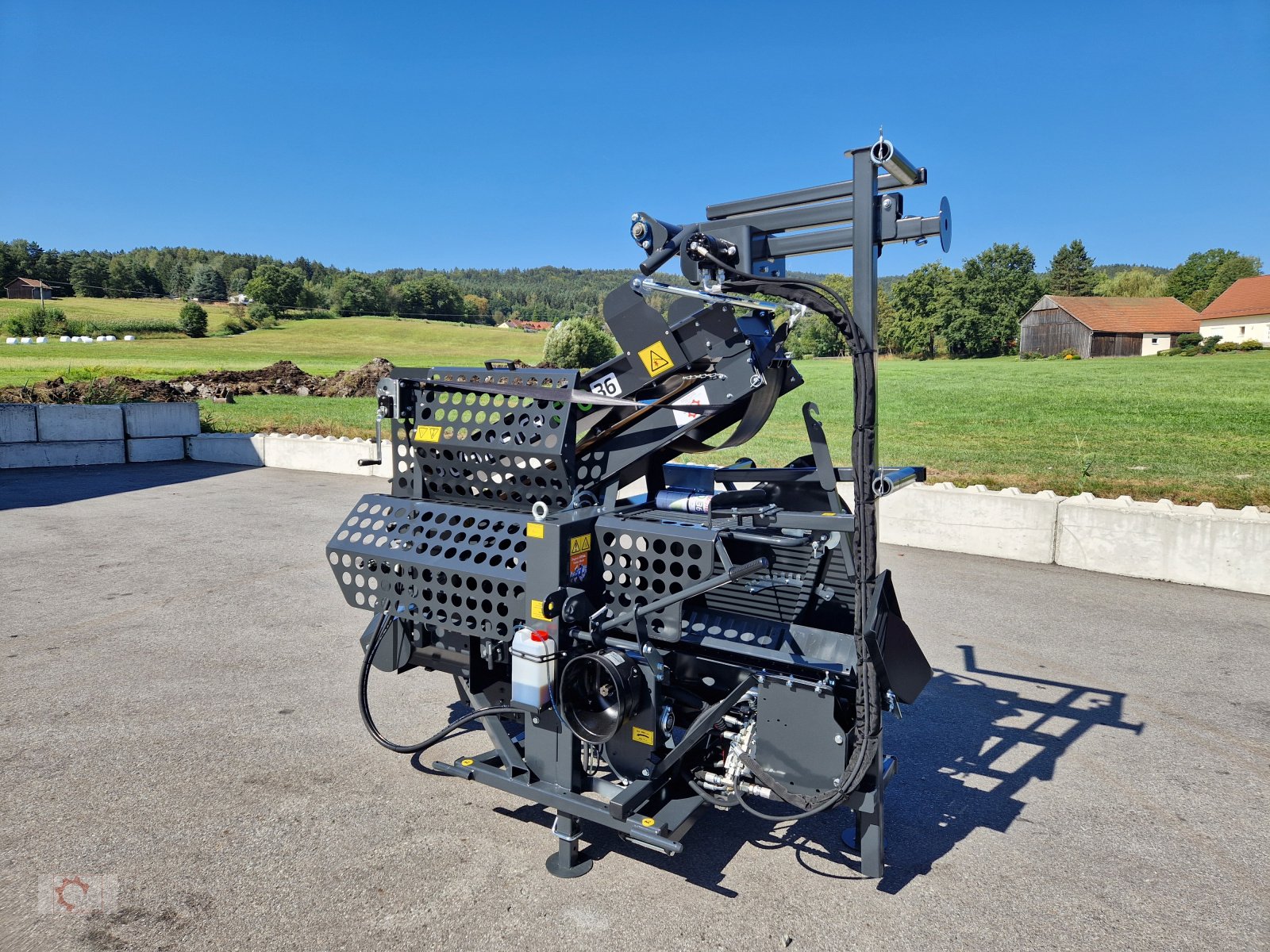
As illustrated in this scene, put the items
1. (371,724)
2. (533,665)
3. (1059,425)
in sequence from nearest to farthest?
(533,665)
(371,724)
(1059,425)

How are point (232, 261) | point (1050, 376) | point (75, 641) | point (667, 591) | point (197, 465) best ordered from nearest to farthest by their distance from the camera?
point (667, 591) → point (75, 641) → point (197, 465) → point (1050, 376) → point (232, 261)

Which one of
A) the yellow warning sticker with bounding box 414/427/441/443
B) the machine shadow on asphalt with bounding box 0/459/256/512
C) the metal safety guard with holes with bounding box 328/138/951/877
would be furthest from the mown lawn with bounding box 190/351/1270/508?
the yellow warning sticker with bounding box 414/427/441/443

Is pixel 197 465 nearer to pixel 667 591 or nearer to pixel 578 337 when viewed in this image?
pixel 667 591

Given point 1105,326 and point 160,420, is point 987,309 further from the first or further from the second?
point 160,420

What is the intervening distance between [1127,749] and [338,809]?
161 inches

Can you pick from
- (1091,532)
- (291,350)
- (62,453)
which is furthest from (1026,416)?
(291,350)

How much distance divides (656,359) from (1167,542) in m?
6.52

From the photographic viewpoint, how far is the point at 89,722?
4.64 m

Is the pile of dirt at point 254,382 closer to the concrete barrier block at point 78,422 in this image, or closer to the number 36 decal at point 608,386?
the concrete barrier block at point 78,422

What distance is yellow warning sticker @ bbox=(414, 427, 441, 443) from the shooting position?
3.72m

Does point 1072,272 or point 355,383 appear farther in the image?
point 1072,272

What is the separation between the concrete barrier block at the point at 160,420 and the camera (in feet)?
56.0

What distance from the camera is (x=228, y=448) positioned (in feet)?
56.4

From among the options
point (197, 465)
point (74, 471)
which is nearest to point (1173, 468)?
point (197, 465)
